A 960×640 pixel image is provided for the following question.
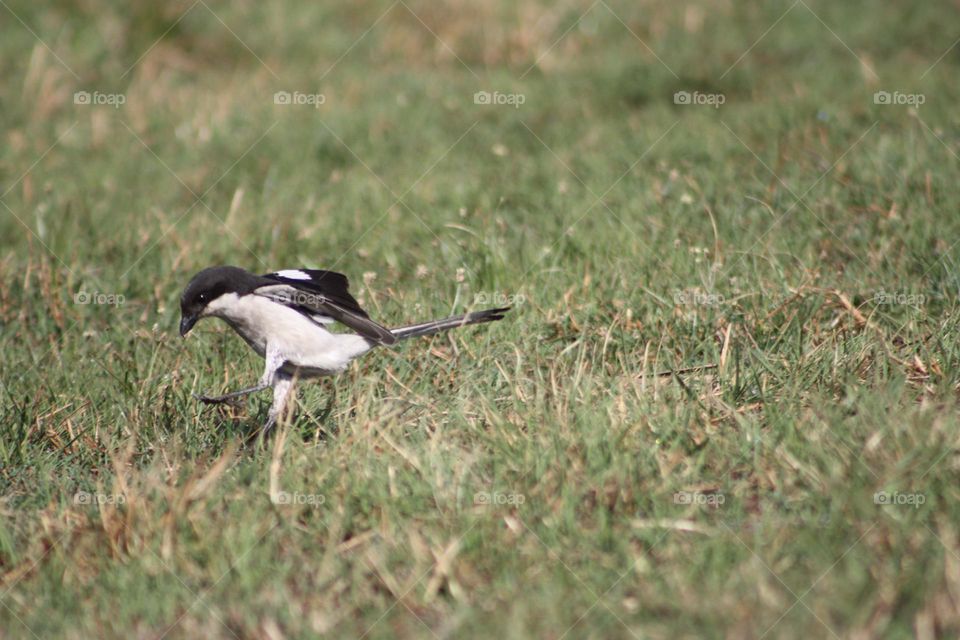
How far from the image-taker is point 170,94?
898 cm

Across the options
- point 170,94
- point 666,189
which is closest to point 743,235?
point 666,189

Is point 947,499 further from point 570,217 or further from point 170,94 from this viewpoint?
point 170,94

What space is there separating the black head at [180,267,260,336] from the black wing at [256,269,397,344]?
4.3 inches

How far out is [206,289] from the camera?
455 cm

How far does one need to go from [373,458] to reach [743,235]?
2.66 meters
